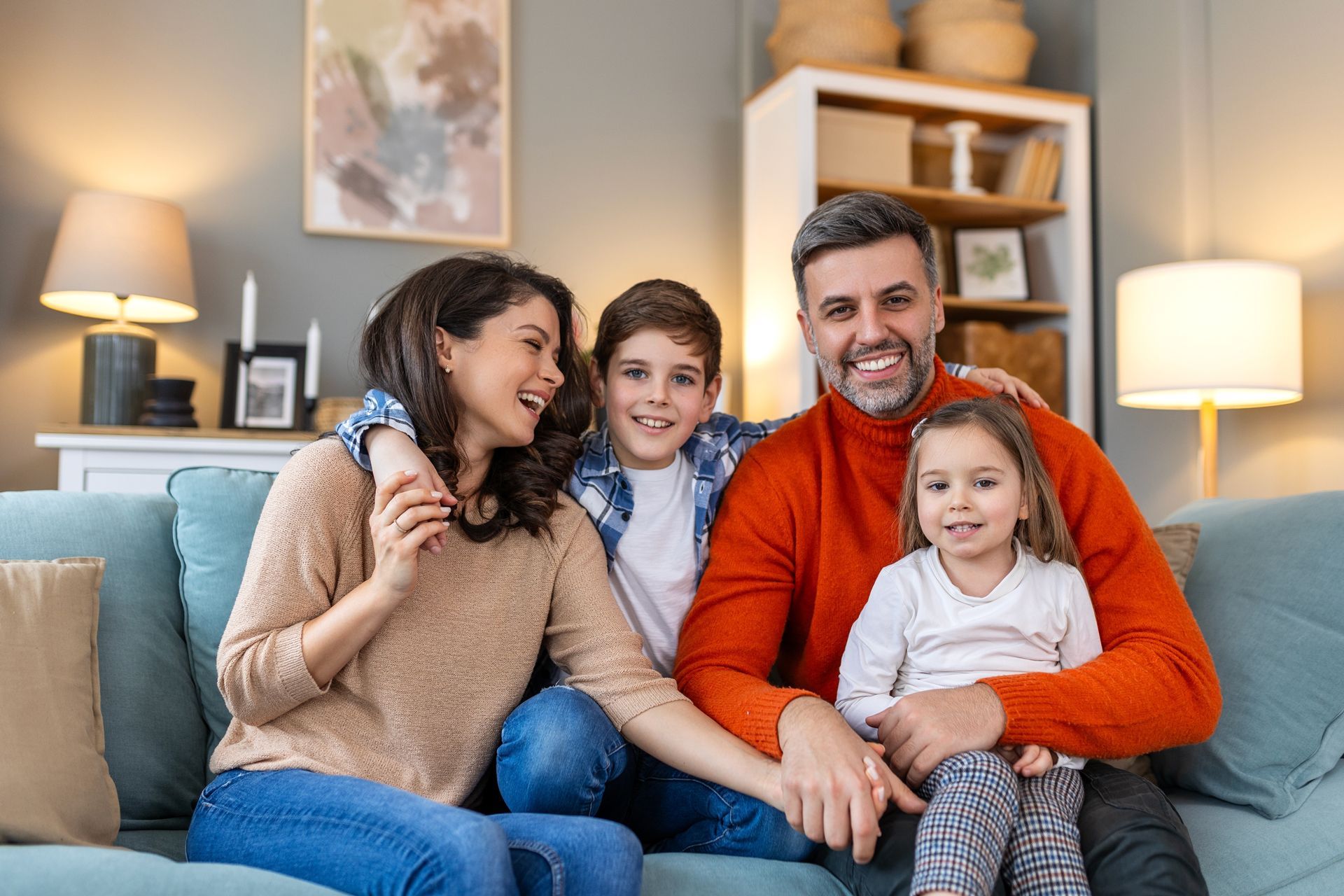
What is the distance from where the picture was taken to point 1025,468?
154 centimetres

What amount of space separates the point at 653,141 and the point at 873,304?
2.35 m

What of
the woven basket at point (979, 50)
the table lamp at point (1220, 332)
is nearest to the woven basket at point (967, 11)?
the woven basket at point (979, 50)

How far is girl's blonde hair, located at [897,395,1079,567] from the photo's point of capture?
1.53 metres

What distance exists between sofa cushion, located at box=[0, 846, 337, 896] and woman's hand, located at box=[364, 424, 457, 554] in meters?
0.38

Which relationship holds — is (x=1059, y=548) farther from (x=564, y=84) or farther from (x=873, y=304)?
(x=564, y=84)

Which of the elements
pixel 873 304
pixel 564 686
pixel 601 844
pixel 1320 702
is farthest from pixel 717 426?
pixel 1320 702

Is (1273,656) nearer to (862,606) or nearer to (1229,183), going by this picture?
(862,606)

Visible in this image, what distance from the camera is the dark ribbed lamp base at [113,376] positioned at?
3.04 metres

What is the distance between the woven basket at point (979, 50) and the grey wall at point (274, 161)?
702 millimetres

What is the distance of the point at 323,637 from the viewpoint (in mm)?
1257

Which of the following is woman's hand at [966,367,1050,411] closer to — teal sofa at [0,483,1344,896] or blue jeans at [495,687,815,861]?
teal sofa at [0,483,1344,896]

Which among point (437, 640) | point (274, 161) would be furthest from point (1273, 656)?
point (274, 161)

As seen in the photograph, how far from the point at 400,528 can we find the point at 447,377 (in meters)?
0.33

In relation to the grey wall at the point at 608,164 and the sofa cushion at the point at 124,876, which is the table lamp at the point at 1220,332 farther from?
the sofa cushion at the point at 124,876
